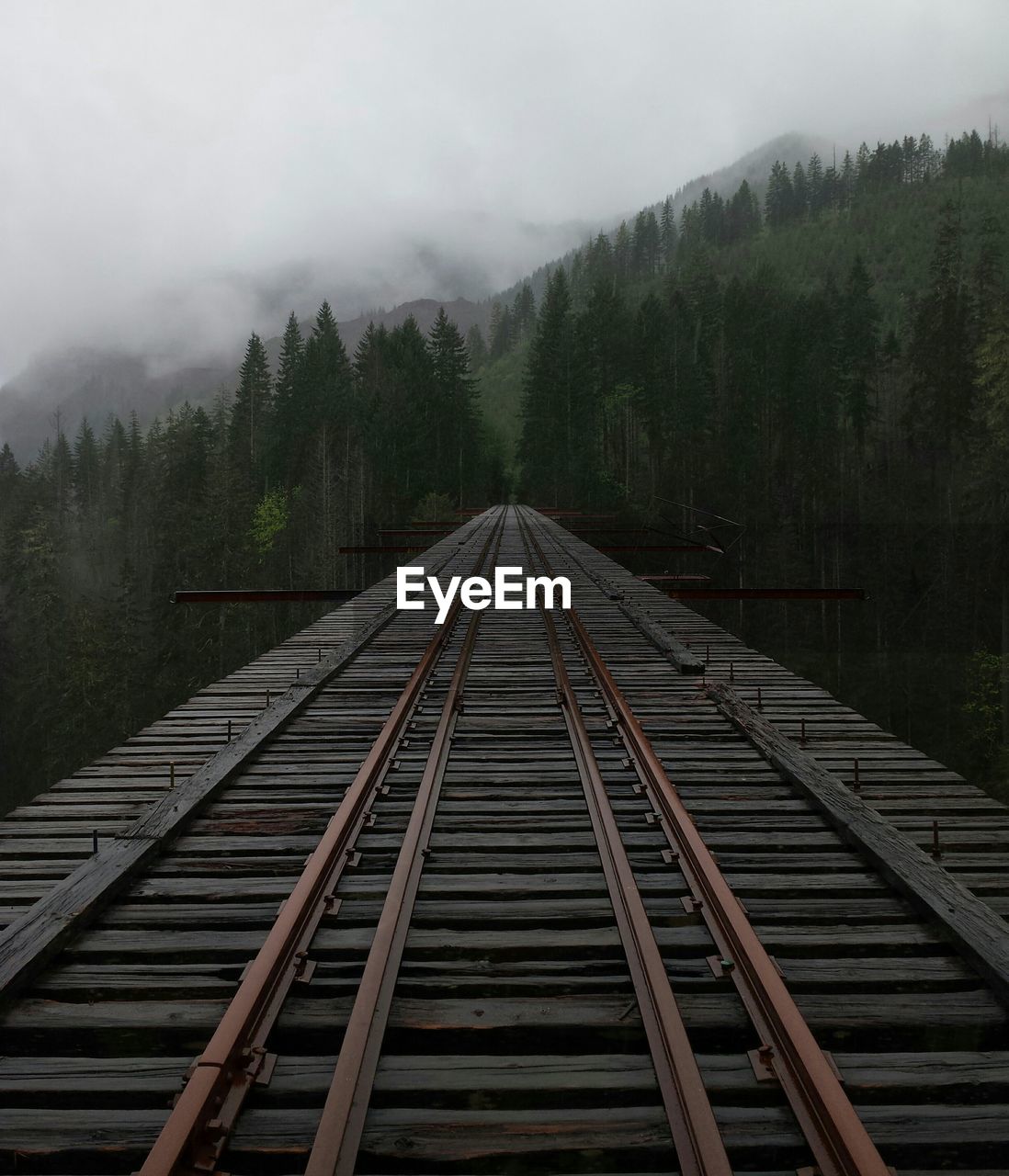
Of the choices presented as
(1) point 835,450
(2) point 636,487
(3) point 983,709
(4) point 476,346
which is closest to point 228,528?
(2) point 636,487

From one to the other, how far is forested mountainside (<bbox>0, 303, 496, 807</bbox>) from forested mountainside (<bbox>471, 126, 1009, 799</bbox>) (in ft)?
35.0

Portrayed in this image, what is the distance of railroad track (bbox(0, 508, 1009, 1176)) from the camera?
2541 millimetres

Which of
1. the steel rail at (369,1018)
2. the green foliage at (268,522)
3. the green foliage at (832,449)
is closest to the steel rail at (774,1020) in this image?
the steel rail at (369,1018)

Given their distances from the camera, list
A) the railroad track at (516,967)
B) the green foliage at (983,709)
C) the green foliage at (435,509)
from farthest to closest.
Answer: the green foliage at (435,509), the green foliage at (983,709), the railroad track at (516,967)

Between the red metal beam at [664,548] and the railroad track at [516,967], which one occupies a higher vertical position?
the red metal beam at [664,548]

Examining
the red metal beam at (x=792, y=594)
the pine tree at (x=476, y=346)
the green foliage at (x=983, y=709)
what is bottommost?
the green foliage at (x=983, y=709)

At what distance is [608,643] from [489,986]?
788 cm

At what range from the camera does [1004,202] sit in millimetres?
115062

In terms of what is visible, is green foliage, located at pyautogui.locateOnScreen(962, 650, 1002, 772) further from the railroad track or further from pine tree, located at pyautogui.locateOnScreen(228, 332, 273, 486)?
pine tree, located at pyautogui.locateOnScreen(228, 332, 273, 486)

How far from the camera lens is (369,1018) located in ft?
9.61

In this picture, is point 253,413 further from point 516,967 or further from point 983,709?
point 516,967

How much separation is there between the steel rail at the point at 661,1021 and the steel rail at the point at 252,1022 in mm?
397

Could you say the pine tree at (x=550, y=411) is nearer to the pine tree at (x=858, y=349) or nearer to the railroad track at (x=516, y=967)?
the pine tree at (x=858, y=349)

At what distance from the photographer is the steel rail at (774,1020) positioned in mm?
2373
